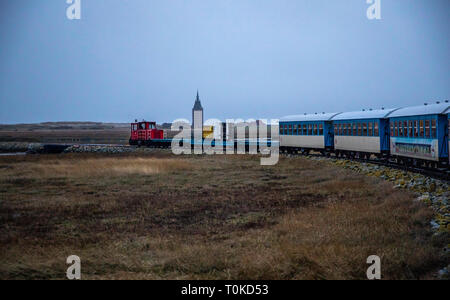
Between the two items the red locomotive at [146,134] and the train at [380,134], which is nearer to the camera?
the train at [380,134]

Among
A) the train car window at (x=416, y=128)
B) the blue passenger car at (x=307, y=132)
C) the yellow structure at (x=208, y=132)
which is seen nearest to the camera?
the train car window at (x=416, y=128)

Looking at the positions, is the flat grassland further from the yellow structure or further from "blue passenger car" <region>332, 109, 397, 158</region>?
the yellow structure

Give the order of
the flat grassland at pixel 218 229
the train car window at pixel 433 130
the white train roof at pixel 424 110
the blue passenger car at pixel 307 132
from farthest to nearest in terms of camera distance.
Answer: the blue passenger car at pixel 307 132
the train car window at pixel 433 130
the white train roof at pixel 424 110
the flat grassland at pixel 218 229

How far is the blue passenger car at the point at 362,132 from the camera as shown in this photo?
27.0 meters

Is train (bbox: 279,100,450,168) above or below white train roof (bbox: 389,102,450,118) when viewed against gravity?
below

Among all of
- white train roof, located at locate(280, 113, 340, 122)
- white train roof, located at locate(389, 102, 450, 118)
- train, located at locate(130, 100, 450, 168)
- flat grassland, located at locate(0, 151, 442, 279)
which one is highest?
white train roof, located at locate(280, 113, 340, 122)

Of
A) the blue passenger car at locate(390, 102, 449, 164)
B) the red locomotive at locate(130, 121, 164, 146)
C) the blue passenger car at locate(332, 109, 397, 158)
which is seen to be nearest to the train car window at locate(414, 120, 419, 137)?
the blue passenger car at locate(390, 102, 449, 164)

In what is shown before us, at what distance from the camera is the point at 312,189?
21094mm

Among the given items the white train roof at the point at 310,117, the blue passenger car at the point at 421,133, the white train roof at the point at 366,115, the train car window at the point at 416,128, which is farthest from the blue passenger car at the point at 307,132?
the train car window at the point at 416,128

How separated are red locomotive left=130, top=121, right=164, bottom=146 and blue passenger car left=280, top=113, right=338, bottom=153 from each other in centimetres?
2395

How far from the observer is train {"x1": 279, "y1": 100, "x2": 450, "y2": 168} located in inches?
770

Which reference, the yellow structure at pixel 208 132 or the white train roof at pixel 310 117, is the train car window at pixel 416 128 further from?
the yellow structure at pixel 208 132
